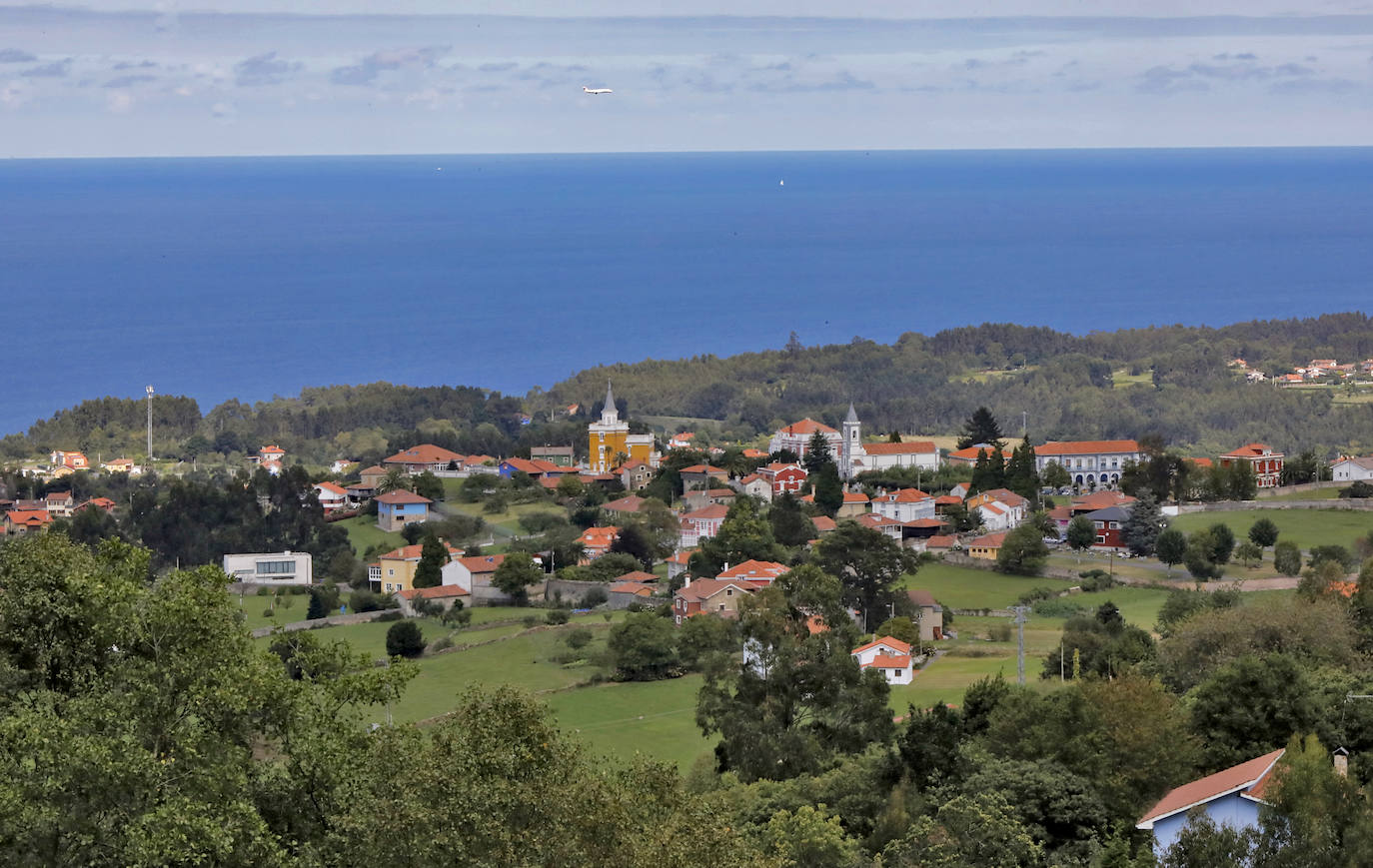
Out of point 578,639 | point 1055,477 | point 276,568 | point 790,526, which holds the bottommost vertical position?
point 578,639

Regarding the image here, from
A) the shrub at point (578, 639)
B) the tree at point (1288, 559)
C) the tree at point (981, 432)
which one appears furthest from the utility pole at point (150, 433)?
the tree at point (1288, 559)

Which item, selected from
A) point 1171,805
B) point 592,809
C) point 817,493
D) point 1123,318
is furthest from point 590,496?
point 1123,318

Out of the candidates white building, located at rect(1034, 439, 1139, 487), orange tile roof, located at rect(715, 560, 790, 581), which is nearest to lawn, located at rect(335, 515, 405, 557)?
orange tile roof, located at rect(715, 560, 790, 581)

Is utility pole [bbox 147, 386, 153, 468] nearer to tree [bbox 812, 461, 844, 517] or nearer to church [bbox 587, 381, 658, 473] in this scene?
church [bbox 587, 381, 658, 473]

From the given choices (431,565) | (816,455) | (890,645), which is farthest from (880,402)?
(890,645)

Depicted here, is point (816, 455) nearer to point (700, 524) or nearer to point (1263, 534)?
point (700, 524)

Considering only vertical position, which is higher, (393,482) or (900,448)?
(900,448)

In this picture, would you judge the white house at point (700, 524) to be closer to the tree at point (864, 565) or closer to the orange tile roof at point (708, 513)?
the orange tile roof at point (708, 513)
